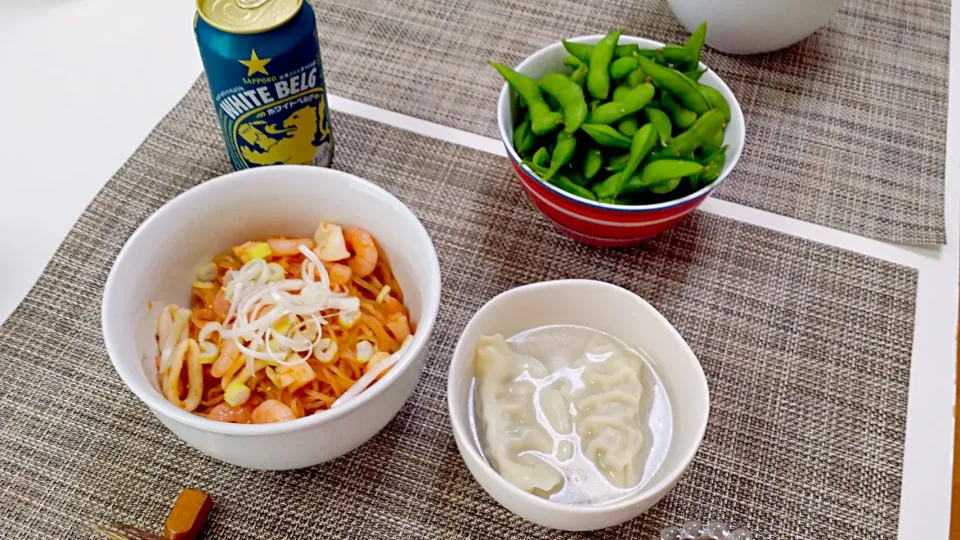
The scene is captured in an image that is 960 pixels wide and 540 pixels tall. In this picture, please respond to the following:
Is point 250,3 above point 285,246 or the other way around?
above

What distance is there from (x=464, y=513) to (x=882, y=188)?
0.73m

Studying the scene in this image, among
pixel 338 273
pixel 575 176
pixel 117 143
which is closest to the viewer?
pixel 338 273

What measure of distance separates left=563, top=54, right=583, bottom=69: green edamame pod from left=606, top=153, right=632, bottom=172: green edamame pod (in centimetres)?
15

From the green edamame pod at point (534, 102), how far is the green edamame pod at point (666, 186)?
14cm

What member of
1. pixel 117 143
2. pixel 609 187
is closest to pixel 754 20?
pixel 609 187

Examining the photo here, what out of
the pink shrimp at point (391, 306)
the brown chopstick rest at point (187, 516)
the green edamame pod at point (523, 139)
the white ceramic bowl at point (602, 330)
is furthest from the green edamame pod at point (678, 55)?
the brown chopstick rest at point (187, 516)

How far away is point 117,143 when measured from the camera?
1.07m

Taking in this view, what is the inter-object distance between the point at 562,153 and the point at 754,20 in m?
0.44

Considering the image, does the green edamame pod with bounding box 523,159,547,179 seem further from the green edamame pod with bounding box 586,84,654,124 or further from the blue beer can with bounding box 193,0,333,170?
the blue beer can with bounding box 193,0,333,170

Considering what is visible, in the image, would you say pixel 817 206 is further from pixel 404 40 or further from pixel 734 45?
pixel 404 40

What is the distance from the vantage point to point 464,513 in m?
0.75

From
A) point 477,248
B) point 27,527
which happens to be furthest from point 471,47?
point 27,527

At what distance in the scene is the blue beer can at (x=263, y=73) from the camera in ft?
2.63

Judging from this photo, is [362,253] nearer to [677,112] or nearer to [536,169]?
[536,169]
